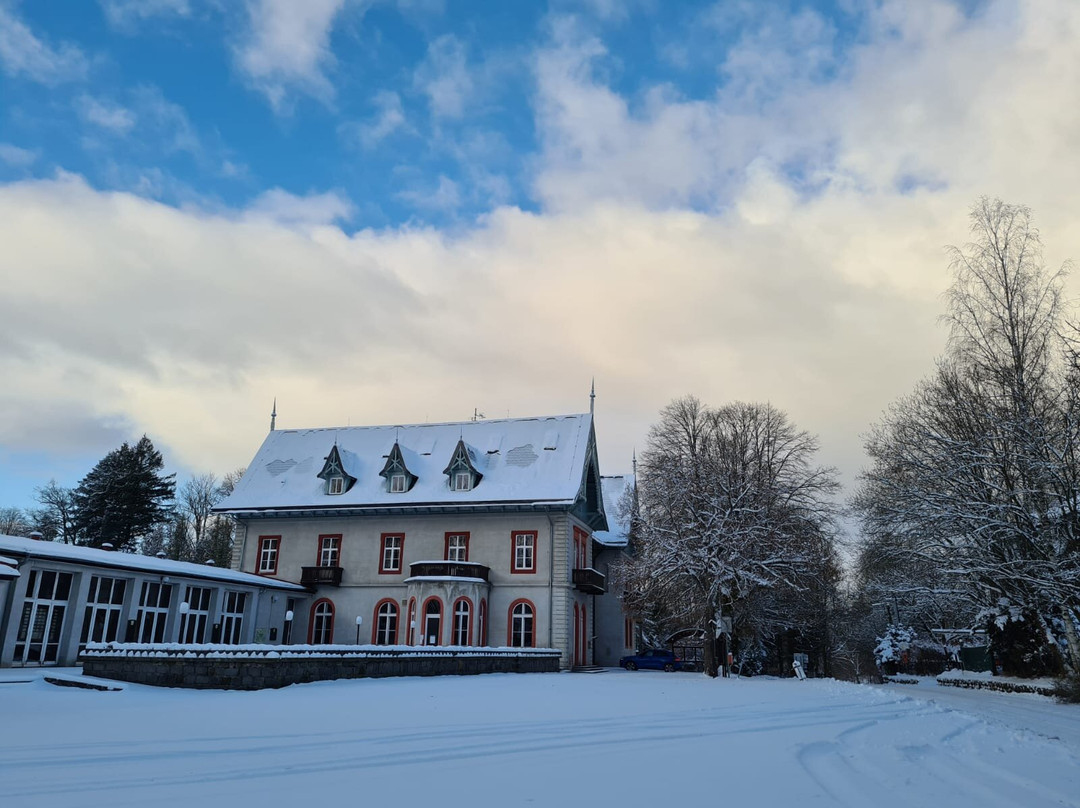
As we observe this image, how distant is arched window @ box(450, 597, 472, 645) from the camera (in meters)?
35.4

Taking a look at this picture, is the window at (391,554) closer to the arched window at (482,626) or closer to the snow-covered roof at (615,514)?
the arched window at (482,626)

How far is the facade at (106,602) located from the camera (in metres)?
24.9

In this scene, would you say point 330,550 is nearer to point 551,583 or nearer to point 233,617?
point 233,617

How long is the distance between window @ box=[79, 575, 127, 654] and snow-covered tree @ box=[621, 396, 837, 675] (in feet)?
64.6

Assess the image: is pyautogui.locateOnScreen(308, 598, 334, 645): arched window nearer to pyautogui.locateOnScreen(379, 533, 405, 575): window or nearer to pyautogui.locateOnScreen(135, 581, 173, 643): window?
pyautogui.locateOnScreen(379, 533, 405, 575): window

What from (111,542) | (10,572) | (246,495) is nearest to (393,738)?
(10,572)

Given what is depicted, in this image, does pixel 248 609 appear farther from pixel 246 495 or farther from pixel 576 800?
pixel 576 800

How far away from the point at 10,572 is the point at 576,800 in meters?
19.5

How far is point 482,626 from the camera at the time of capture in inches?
1426

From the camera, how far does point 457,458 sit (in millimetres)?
39906

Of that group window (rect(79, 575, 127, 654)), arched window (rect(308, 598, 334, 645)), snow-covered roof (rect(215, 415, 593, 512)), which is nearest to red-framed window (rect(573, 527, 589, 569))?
snow-covered roof (rect(215, 415, 593, 512))

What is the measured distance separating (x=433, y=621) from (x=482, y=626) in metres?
2.33

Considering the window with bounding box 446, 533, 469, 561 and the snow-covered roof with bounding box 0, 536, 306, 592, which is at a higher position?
the window with bounding box 446, 533, 469, 561

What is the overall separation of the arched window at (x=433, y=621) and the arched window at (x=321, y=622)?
638cm
